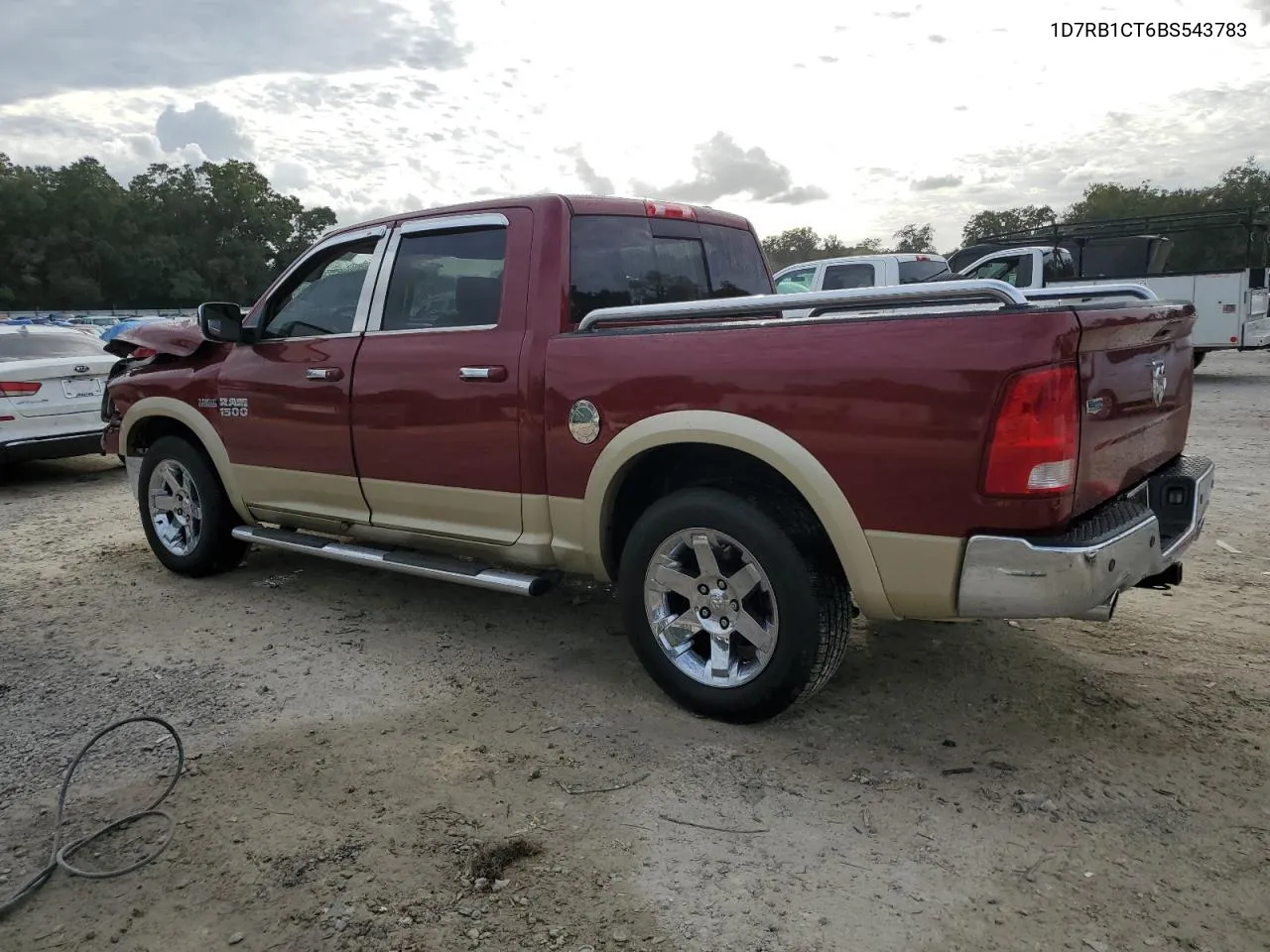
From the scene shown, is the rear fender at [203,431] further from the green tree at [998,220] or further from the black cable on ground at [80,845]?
the green tree at [998,220]

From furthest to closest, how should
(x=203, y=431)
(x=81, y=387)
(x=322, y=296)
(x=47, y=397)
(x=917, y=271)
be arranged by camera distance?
(x=917, y=271) < (x=81, y=387) < (x=47, y=397) < (x=203, y=431) < (x=322, y=296)

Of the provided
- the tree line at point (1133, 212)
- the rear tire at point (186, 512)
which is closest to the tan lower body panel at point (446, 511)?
the rear tire at point (186, 512)

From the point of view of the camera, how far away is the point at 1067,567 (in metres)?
2.71

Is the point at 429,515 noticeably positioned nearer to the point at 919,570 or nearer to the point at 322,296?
the point at 322,296

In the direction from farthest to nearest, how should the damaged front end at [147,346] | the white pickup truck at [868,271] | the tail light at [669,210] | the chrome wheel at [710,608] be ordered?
the white pickup truck at [868,271] < the damaged front end at [147,346] < the tail light at [669,210] < the chrome wheel at [710,608]

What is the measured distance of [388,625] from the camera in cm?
475

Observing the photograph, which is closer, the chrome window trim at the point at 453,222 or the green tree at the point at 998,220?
the chrome window trim at the point at 453,222

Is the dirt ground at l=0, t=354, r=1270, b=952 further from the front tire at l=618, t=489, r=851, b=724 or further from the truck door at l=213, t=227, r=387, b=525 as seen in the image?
the truck door at l=213, t=227, r=387, b=525

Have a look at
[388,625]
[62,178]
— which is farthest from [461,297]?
[62,178]

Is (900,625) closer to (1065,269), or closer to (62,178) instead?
(1065,269)

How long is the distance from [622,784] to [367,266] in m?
2.83

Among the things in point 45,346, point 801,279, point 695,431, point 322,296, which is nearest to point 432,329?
point 322,296

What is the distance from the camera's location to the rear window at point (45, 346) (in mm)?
8898

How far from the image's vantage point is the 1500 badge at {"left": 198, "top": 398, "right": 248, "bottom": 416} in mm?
5047
